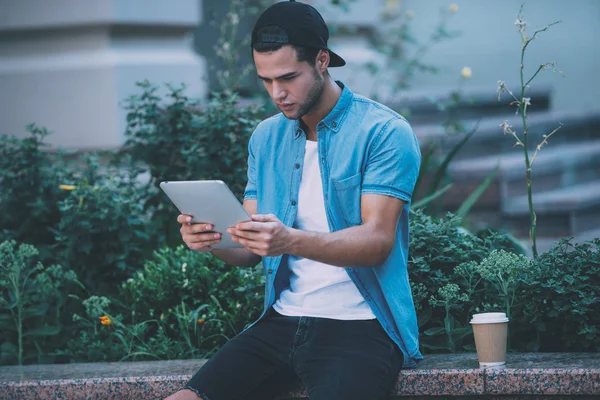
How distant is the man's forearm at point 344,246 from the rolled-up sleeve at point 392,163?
0.15 m

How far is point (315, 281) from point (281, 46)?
0.80 metres

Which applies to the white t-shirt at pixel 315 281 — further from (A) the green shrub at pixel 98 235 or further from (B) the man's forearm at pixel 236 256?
(A) the green shrub at pixel 98 235

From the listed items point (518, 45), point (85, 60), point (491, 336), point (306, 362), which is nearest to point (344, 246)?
point (306, 362)

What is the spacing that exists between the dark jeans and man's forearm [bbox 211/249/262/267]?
0.24 metres

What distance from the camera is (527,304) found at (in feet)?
11.8

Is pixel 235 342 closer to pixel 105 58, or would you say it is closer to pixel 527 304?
pixel 527 304

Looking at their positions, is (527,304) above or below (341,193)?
below

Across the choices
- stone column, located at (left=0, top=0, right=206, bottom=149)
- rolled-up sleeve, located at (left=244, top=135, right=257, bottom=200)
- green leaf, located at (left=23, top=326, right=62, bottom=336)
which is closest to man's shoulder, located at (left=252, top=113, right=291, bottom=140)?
rolled-up sleeve, located at (left=244, top=135, right=257, bottom=200)

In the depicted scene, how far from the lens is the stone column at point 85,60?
5785 millimetres

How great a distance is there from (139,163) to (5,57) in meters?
1.60

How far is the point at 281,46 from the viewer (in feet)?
10.4

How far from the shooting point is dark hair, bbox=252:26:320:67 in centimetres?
316

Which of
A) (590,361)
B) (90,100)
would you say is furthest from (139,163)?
(590,361)

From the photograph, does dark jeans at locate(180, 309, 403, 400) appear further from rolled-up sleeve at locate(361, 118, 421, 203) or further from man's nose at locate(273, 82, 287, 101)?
man's nose at locate(273, 82, 287, 101)
